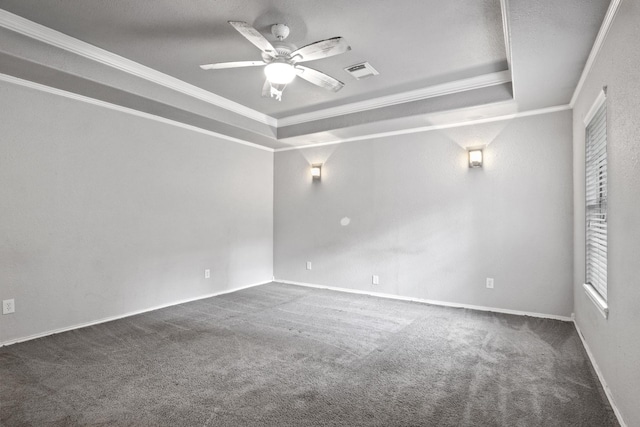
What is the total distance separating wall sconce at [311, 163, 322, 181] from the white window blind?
3.48 m

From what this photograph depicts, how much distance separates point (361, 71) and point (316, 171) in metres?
2.23

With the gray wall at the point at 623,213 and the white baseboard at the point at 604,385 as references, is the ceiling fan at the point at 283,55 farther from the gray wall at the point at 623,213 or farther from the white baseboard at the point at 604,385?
the white baseboard at the point at 604,385

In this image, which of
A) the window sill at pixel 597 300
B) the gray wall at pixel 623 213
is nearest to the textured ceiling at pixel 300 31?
the gray wall at pixel 623 213

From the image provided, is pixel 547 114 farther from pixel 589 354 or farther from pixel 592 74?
pixel 589 354

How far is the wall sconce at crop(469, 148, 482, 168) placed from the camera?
13.9 ft

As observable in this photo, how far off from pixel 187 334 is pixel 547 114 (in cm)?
455

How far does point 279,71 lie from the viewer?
9.23 ft

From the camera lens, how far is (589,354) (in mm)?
2854

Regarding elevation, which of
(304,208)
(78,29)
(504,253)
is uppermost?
(78,29)

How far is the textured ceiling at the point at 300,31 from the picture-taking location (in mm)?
2516

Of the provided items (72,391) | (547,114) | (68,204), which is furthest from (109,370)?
(547,114)

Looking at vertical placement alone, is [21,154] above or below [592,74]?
below

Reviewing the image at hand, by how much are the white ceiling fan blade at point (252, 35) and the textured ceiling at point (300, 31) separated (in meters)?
0.26

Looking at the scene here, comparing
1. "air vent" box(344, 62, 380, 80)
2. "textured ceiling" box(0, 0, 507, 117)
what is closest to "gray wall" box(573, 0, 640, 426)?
"textured ceiling" box(0, 0, 507, 117)
